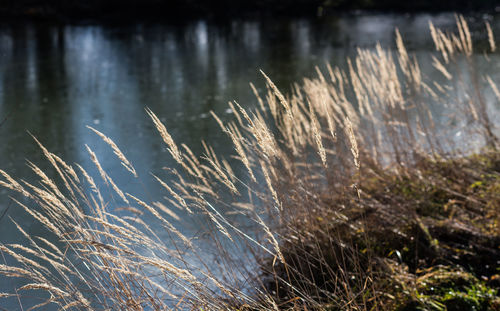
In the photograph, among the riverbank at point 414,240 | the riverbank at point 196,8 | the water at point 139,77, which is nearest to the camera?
the riverbank at point 414,240

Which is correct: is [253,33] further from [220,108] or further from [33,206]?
[33,206]

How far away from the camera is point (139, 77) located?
721cm

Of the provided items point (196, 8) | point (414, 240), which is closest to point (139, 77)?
point (414, 240)

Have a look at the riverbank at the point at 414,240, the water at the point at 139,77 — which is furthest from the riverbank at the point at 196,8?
the riverbank at the point at 414,240

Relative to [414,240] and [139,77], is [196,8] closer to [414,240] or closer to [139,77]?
[139,77]

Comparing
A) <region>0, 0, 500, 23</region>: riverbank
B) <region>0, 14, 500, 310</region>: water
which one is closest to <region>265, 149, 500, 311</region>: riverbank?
<region>0, 14, 500, 310</region>: water

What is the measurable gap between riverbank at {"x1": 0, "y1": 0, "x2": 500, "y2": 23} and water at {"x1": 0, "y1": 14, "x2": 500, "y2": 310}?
1909mm

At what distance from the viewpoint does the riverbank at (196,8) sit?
15117 mm

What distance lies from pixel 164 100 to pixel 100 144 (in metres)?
1.76

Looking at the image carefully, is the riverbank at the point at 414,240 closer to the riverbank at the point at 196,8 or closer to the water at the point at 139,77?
the water at the point at 139,77

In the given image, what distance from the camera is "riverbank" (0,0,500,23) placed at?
595 inches

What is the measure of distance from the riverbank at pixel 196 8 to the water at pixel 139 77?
1.91m

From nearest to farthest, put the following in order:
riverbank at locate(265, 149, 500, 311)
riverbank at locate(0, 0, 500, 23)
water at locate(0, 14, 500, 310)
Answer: riverbank at locate(265, 149, 500, 311) → water at locate(0, 14, 500, 310) → riverbank at locate(0, 0, 500, 23)

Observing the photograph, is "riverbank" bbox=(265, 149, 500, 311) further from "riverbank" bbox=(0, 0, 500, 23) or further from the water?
"riverbank" bbox=(0, 0, 500, 23)
